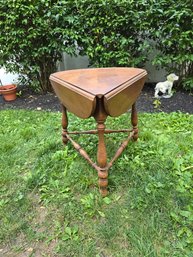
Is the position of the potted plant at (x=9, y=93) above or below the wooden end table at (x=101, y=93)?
below

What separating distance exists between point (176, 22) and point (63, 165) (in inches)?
79.3

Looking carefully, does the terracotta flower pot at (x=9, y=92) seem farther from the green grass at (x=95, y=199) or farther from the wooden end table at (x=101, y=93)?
the wooden end table at (x=101, y=93)

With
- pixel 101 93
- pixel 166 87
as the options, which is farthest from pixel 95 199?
pixel 166 87

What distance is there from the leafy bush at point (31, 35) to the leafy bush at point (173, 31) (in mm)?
1006

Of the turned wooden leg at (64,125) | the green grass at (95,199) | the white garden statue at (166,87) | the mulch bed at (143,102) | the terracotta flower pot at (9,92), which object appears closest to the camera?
the green grass at (95,199)

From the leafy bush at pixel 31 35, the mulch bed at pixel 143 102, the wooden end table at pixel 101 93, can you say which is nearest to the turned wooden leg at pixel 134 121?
the wooden end table at pixel 101 93

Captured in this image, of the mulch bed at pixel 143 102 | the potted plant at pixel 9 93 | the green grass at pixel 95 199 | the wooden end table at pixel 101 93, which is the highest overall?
the wooden end table at pixel 101 93

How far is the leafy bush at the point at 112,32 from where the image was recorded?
265 centimetres

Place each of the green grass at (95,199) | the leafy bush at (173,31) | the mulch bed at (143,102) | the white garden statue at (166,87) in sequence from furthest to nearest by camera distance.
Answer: the white garden statue at (166,87)
the mulch bed at (143,102)
the leafy bush at (173,31)
the green grass at (95,199)

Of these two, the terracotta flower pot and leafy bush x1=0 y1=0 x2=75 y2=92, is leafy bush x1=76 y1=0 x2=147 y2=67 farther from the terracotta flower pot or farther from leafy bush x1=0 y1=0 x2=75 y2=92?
the terracotta flower pot

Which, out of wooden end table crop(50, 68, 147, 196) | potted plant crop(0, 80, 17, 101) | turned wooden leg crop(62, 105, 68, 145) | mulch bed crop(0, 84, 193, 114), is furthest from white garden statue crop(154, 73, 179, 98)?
potted plant crop(0, 80, 17, 101)

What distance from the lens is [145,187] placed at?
4.83 ft

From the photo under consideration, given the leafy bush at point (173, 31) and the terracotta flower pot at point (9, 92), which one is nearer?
the leafy bush at point (173, 31)

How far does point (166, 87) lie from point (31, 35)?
5.69 feet
